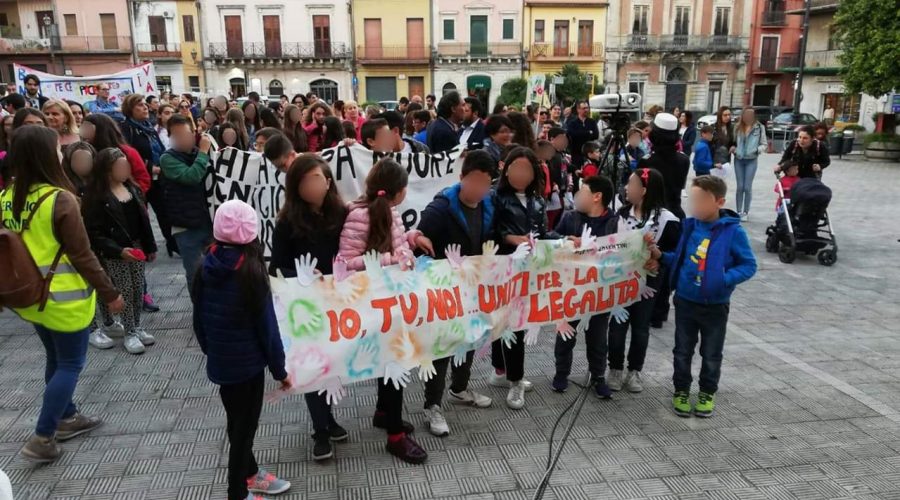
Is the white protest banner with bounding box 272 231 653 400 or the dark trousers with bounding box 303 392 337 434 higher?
the white protest banner with bounding box 272 231 653 400

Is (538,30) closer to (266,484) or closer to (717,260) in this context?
(717,260)

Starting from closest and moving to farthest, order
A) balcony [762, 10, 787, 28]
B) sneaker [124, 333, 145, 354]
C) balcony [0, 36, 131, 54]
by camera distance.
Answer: sneaker [124, 333, 145, 354] → balcony [0, 36, 131, 54] → balcony [762, 10, 787, 28]

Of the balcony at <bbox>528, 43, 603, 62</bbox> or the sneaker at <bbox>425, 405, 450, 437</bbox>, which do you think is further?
the balcony at <bbox>528, 43, 603, 62</bbox>

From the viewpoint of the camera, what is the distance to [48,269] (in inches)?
142

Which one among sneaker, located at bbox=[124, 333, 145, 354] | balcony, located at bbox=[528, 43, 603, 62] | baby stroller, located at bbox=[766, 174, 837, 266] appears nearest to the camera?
sneaker, located at bbox=[124, 333, 145, 354]

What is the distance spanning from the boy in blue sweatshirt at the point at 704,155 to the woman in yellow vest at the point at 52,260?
8632mm

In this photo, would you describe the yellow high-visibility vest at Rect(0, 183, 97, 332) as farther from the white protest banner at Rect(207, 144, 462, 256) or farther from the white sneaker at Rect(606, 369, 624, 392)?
the white sneaker at Rect(606, 369, 624, 392)

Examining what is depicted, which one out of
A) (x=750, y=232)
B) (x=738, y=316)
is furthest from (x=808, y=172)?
(x=738, y=316)

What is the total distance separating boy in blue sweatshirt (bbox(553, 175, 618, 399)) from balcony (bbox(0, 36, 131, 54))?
4715cm

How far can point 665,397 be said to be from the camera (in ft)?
15.4

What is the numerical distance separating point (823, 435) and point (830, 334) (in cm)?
213

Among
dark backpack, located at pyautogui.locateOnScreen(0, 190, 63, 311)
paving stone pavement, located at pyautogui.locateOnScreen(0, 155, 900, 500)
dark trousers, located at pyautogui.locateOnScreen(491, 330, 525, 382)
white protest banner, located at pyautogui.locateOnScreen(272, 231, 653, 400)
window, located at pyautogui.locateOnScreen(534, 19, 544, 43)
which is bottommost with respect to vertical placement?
paving stone pavement, located at pyautogui.locateOnScreen(0, 155, 900, 500)

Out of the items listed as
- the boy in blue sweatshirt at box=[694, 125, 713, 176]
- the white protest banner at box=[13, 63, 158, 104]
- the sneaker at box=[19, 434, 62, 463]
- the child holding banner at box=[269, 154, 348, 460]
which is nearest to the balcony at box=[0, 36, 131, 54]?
the white protest banner at box=[13, 63, 158, 104]

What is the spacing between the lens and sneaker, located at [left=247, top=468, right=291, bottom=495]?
11.3ft
